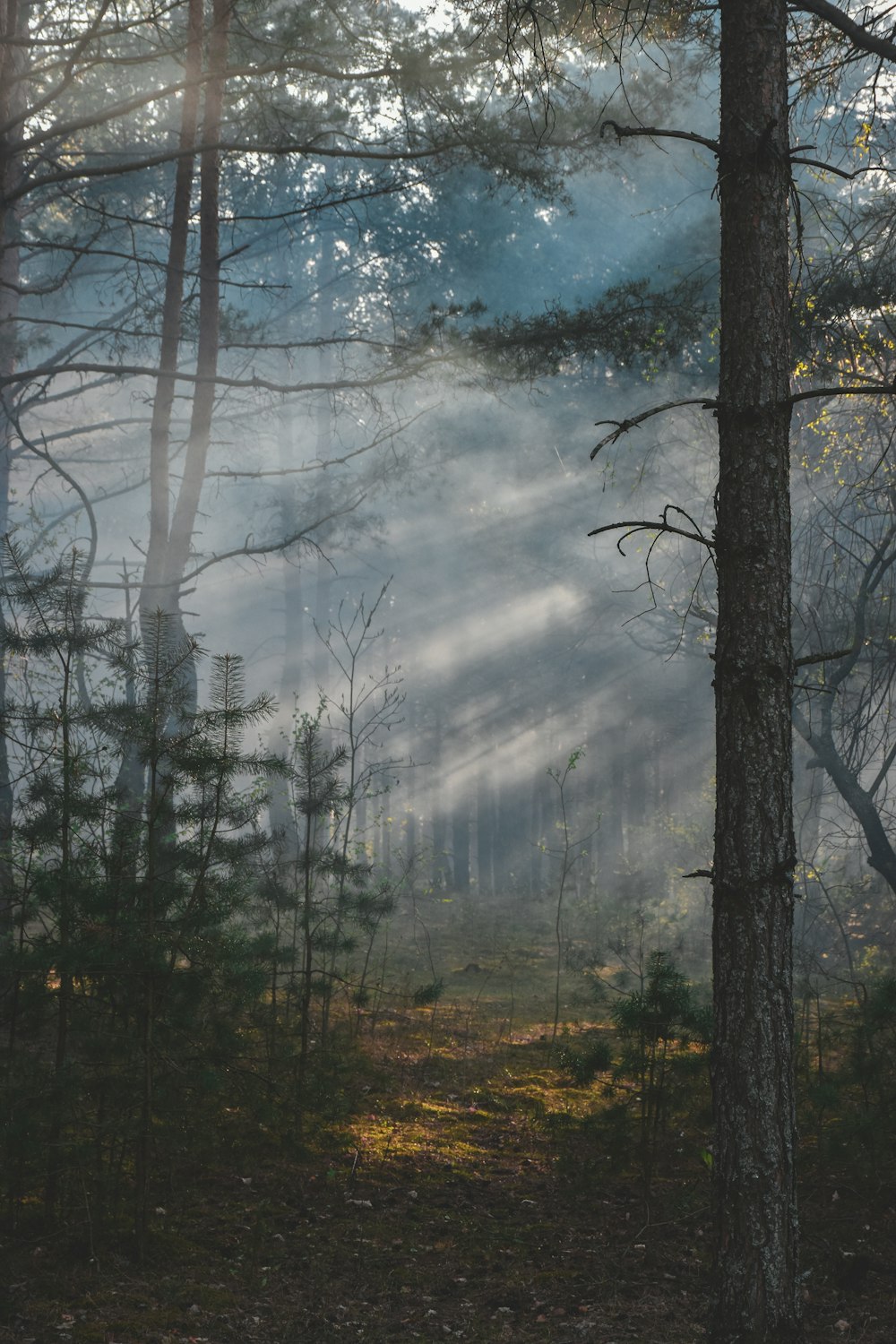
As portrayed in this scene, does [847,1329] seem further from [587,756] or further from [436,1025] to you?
[587,756]

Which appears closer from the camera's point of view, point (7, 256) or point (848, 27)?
point (848, 27)

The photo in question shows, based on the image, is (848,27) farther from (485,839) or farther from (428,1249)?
(485,839)

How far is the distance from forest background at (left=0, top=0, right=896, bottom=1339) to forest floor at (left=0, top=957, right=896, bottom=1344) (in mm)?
131

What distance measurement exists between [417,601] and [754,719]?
24.4m

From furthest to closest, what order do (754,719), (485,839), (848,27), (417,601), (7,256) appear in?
(417,601) → (485,839) → (7,256) → (848,27) → (754,719)

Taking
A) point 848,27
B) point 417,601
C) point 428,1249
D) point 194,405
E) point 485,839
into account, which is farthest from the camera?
point 417,601

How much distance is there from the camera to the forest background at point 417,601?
4418 mm

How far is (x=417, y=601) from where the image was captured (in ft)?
91.1

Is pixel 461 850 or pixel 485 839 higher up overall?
pixel 485 839

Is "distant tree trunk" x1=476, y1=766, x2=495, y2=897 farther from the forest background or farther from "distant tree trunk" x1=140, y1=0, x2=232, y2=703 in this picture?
"distant tree trunk" x1=140, y1=0, x2=232, y2=703

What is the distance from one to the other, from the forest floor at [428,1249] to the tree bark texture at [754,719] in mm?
939

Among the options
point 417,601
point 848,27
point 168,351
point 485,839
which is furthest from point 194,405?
point 485,839

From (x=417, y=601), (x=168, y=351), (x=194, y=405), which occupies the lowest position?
(x=194, y=405)

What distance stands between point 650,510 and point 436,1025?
15043mm
